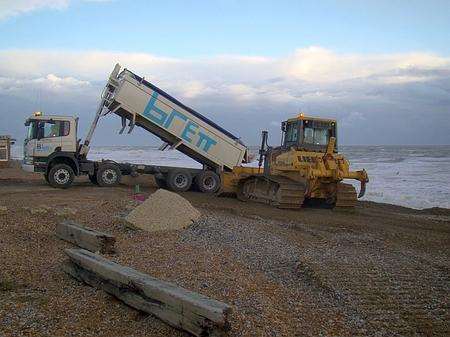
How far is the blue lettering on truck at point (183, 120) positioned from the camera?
17.6 meters

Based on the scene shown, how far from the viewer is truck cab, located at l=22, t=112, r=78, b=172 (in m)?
17.2

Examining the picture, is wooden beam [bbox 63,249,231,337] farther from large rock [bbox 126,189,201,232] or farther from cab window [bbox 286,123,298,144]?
cab window [bbox 286,123,298,144]

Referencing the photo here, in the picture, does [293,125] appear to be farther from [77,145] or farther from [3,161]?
[3,161]

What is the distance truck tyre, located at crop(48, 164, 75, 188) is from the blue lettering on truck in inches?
130

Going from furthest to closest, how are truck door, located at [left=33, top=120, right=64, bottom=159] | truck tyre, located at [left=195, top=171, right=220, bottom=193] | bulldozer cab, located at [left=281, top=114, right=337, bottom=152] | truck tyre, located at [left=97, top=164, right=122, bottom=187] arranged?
truck tyre, located at [left=195, top=171, right=220, bottom=193] < truck tyre, located at [left=97, top=164, right=122, bottom=187] < truck door, located at [left=33, top=120, right=64, bottom=159] < bulldozer cab, located at [left=281, top=114, right=337, bottom=152]

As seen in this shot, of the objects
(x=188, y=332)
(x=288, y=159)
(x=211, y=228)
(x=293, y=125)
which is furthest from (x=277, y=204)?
(x=188, y=332)

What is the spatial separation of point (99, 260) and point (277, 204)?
8922 mm

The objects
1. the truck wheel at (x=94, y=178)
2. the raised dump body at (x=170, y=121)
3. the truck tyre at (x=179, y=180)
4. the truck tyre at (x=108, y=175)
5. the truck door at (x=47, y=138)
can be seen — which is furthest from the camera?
the truck tyre at (x=179, y=180)

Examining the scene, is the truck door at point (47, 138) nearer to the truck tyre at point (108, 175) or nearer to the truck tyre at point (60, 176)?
the truck tyre at point (60, 176)

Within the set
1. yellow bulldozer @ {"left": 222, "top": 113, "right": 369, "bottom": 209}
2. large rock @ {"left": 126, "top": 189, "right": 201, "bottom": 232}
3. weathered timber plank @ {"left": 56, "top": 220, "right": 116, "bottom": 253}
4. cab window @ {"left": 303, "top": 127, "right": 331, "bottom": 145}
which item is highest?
cab window @ {"left": 303, "top": 127, "right": 331, "bottom": 145}

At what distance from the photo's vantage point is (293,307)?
227 inches

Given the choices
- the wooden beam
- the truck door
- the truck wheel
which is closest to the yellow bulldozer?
the truck wheel

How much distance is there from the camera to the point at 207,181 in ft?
62.0

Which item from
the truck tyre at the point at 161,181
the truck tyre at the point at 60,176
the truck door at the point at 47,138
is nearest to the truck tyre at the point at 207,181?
the truck tyre at the point at 161,181
